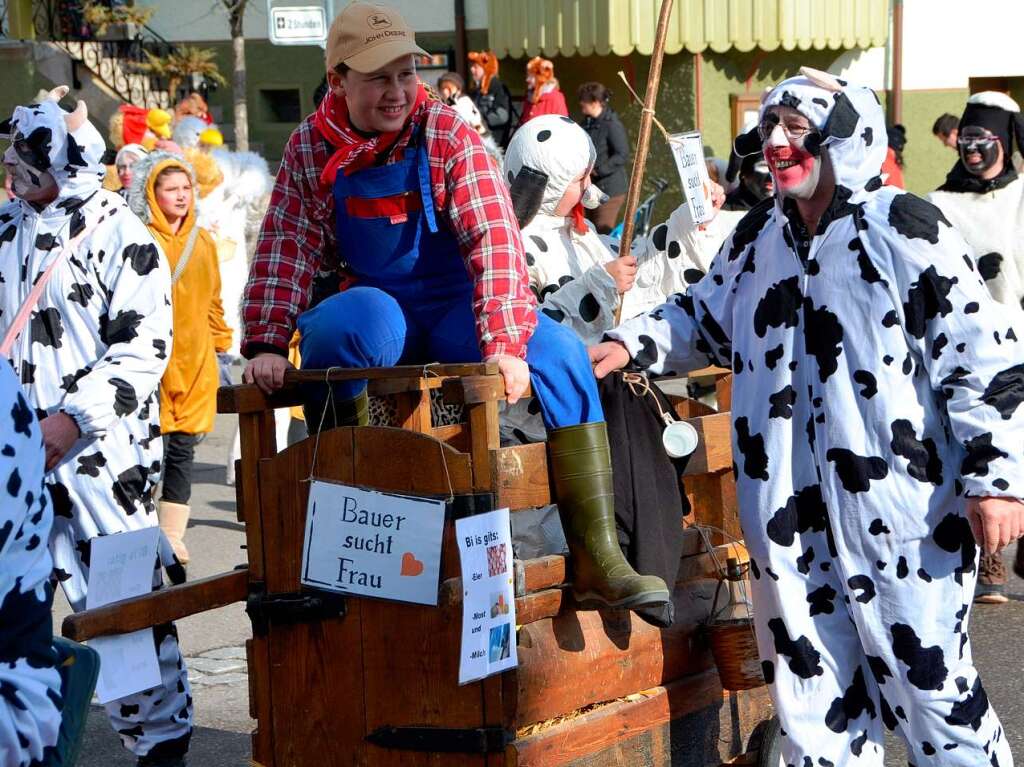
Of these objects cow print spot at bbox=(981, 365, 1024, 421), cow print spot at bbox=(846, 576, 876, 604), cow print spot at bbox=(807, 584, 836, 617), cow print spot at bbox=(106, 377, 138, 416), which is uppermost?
cow print spot at bbox=(981, 365, 1024, 421)

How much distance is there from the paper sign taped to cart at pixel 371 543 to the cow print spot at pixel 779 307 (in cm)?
89

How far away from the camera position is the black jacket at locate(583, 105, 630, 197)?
13516mm

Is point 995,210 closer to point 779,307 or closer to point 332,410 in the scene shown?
point 779,307

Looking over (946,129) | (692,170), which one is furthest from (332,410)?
(946,129)

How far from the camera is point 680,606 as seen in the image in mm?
4074

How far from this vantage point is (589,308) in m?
4.76

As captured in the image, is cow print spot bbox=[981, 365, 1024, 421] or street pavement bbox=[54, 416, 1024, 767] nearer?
cow print spot bbox=[981, 365, 1024, 421]

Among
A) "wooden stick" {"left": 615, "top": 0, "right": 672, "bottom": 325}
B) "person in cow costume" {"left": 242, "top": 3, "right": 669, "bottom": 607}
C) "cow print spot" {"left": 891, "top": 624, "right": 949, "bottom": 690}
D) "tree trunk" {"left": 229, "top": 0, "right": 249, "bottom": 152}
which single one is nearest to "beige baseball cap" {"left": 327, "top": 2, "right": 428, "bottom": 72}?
"person in cow costume" {"left": 242, "top": 3, "right": 669, "bottom": 607}

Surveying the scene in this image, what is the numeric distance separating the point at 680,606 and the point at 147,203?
421 centimetres

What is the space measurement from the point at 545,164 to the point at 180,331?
2885mm

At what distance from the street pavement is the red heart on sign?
1.10 m

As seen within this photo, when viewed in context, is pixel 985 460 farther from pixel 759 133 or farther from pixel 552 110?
pixel 552 110

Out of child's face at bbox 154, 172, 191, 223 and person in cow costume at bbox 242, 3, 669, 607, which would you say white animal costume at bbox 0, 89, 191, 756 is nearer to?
person in cow costume at bbox 242, 3, 669, 607

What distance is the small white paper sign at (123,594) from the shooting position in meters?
3.79
